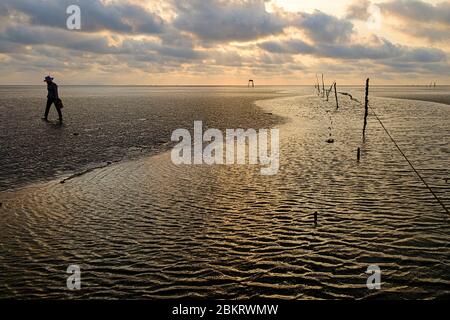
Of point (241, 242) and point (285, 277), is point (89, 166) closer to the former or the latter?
point (241, 242)

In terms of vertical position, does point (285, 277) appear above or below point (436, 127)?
below

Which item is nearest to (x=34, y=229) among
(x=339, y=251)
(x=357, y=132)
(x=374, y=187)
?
(x=339, y=251)

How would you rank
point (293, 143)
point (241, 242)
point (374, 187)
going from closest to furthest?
point (241, 242)
point (374, 187)
point (293, 143)

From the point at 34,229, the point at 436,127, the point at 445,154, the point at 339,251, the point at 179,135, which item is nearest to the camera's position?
the point at 339,251

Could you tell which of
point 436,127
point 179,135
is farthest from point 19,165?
point 436,127

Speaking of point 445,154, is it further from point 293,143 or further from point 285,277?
point 285,277

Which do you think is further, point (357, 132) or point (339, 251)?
point (357, 132)
